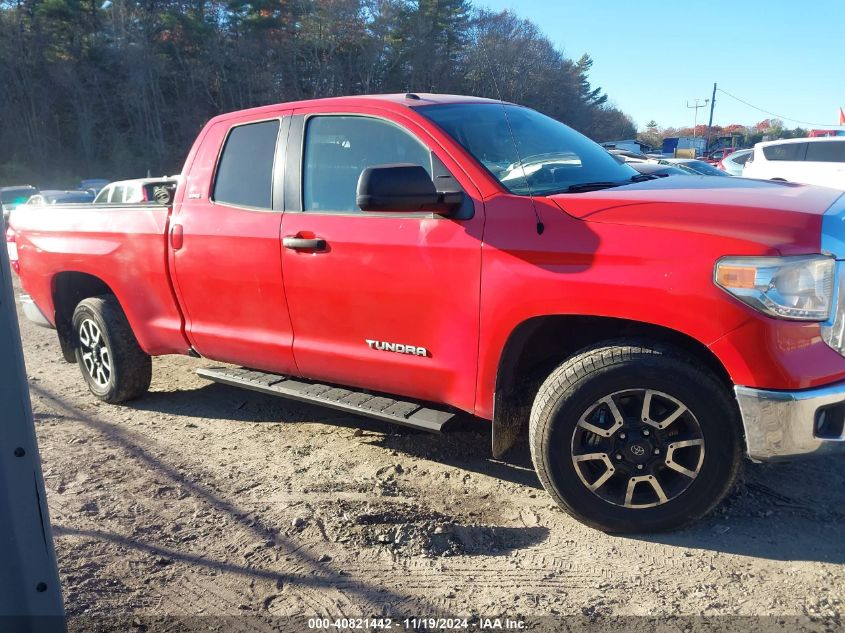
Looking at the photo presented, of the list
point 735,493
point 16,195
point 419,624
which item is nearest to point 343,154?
point 419,624

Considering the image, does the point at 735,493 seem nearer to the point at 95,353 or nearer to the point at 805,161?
the point at 95,353

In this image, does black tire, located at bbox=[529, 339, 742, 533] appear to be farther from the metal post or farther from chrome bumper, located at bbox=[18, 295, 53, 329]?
chrome bumper, located at bbox=[18, 295, 53, 329]

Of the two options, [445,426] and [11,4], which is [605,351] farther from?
[11,4]

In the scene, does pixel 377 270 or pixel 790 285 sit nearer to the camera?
pixel 790 285

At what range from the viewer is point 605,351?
114 inches

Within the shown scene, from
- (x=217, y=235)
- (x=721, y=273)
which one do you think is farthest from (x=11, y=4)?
(x=721, y=273)

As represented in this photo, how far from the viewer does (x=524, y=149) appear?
3.63m

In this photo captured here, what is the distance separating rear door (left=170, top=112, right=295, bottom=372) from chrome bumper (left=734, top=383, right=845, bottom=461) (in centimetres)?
242

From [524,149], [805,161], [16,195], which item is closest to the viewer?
[524,149]

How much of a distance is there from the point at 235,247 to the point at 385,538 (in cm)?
192

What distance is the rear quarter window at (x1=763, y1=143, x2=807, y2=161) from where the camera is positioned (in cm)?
1414

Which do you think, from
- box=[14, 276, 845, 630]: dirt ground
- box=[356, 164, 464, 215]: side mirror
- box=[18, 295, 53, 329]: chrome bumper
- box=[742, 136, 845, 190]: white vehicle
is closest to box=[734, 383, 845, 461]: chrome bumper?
box=[14, 276, 845, 630]: dirt ground

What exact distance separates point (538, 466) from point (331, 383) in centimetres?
145

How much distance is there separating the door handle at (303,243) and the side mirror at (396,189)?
0.59 meters
